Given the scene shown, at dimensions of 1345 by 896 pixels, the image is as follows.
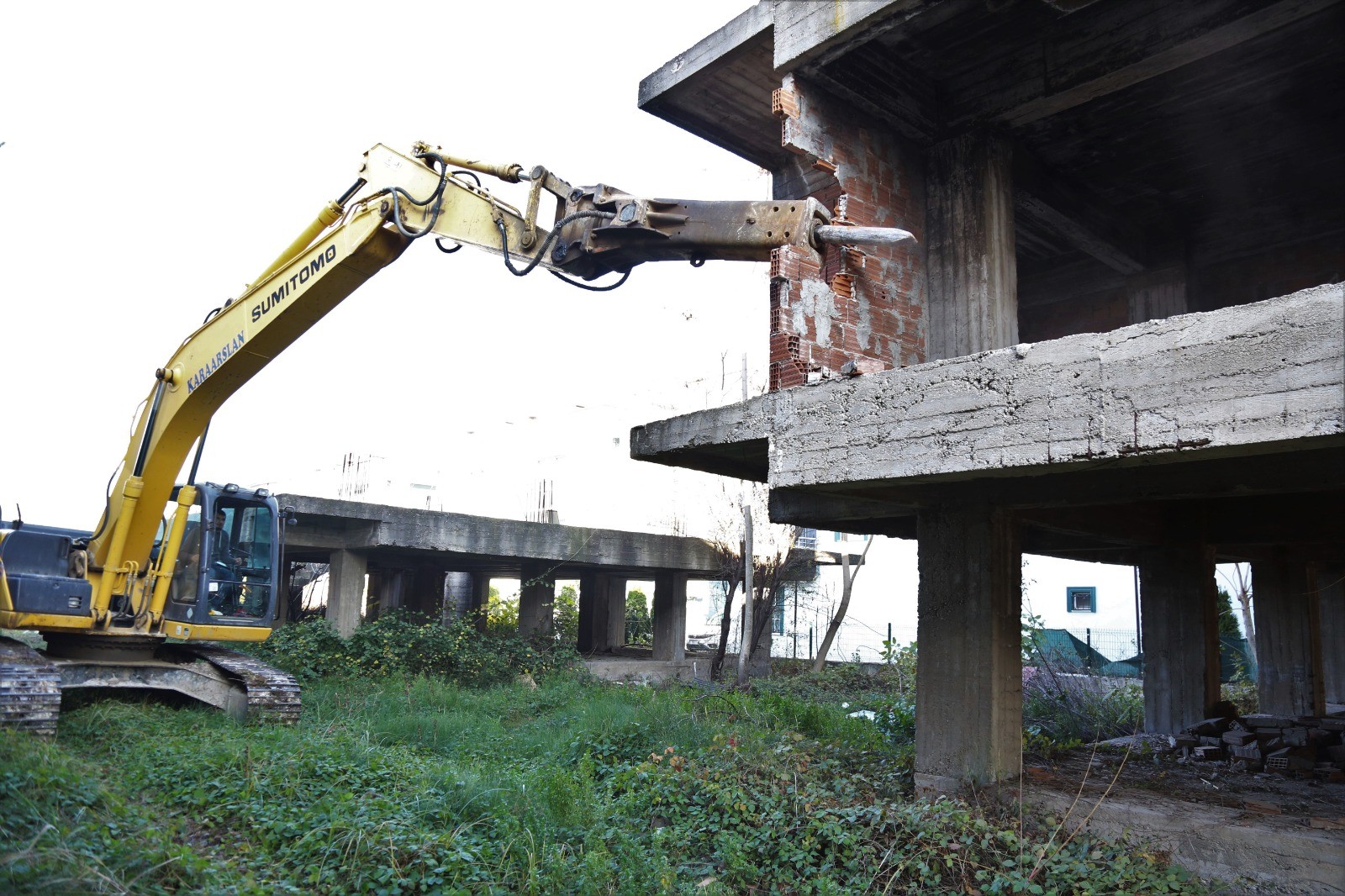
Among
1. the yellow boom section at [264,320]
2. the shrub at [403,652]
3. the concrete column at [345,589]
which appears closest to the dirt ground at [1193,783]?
the yellow boom section at [264,320]

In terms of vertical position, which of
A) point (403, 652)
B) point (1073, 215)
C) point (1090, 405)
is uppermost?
point (1073, 215)

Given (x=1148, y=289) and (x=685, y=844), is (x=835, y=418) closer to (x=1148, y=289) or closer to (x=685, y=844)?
(x=685, y=844)

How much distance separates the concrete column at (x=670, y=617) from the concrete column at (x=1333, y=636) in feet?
34.8

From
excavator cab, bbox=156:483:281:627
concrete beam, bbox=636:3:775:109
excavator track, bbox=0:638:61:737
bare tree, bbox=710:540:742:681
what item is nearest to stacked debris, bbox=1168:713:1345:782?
concrete beam, bbox=636:3:775:109

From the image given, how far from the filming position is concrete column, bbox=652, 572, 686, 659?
18.7m

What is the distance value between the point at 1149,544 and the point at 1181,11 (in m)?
5.52

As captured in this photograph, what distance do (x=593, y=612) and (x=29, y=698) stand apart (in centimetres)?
1453

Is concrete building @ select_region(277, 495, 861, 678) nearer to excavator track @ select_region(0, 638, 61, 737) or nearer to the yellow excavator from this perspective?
the yellow excavator

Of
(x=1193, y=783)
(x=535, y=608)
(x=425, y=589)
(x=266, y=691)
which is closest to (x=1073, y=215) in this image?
(x=1193, y=783)

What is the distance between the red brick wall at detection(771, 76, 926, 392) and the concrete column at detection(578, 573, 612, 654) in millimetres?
15033

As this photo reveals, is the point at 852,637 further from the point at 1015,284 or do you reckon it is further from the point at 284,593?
the point at 1015,284

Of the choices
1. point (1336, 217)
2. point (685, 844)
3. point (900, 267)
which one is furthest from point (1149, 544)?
point (685, 844)

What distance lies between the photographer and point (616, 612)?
946 inches

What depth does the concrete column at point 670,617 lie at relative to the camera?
18734mm
